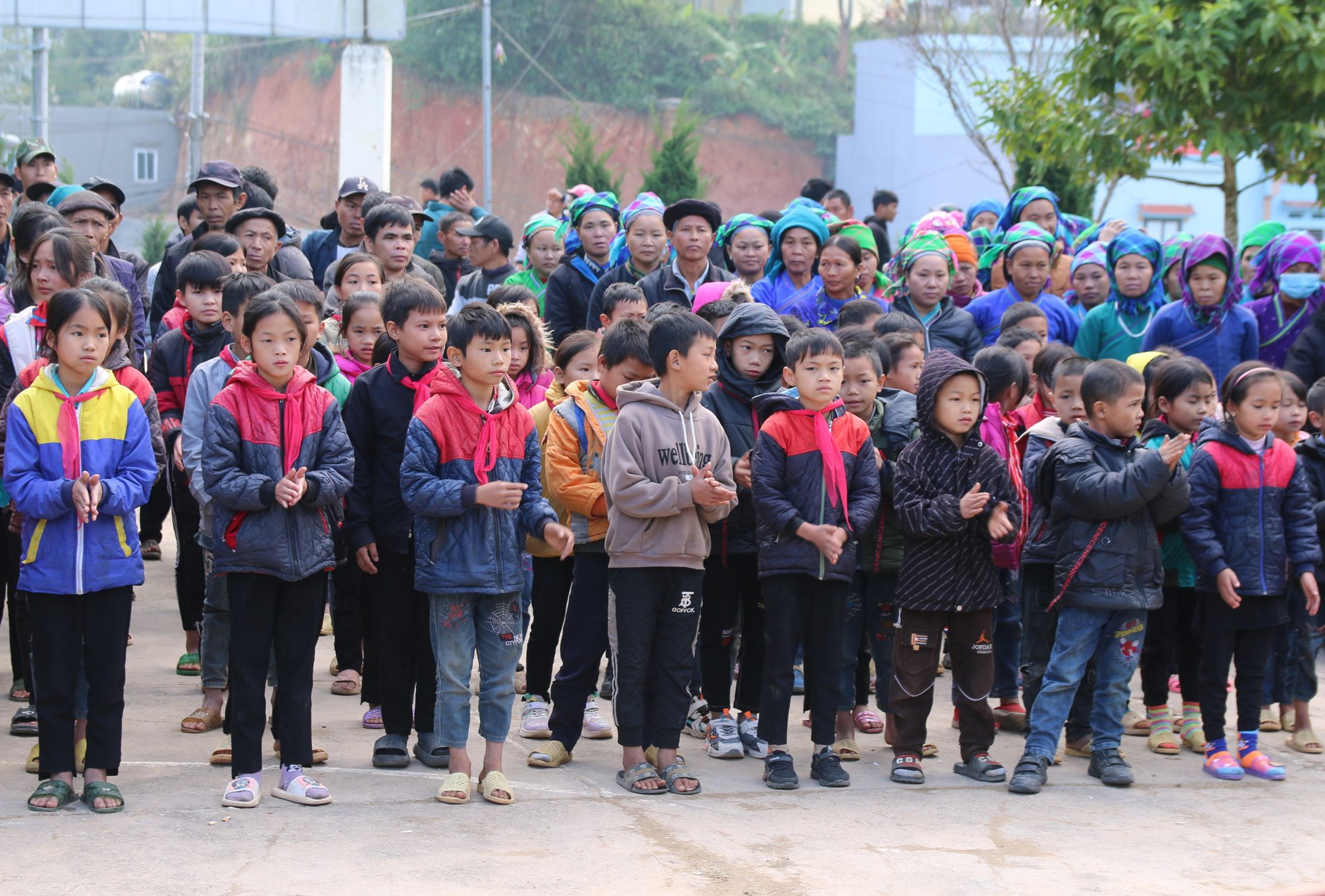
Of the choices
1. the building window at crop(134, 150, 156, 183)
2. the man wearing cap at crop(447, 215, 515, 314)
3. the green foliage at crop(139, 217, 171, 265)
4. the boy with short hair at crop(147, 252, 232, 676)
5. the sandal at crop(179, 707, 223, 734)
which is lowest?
the sandal at crop(179, 707, 223, 734)

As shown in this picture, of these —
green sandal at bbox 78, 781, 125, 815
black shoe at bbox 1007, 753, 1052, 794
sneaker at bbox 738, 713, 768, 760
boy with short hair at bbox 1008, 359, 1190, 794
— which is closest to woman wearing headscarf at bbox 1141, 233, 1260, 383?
boy with short hair at bbox 1008, 359, 1190, 794

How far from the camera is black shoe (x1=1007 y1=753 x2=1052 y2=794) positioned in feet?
17.3

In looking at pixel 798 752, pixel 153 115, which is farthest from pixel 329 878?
pixel 153 115

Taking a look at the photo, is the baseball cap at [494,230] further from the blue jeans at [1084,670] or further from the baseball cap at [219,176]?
the blue jeans at [1084,670]

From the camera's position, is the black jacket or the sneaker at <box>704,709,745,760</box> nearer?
the black jacket

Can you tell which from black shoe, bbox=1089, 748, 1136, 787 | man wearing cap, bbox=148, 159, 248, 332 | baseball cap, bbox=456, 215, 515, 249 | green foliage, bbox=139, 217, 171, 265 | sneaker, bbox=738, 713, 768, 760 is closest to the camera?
black shoe, bbox=1089, 748, 1136, 787

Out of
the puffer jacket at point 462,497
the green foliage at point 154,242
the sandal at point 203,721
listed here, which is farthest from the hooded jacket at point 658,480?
the green foliage at point 154,242

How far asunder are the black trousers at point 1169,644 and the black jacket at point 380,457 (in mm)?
3240

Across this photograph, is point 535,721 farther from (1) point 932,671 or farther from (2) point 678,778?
(1) point 932,671

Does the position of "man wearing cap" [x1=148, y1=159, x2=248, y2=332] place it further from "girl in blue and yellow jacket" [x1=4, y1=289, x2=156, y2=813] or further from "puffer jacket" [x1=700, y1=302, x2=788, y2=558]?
"puffer jacket" [x1=700, y1=302, x2=788, y2=558]

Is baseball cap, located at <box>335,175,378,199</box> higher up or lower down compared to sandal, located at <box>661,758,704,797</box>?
higher up

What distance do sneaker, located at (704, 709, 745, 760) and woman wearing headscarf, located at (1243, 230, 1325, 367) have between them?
4.23 m

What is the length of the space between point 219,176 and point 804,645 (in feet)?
16.3

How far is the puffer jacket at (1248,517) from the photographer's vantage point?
18.5 feet
